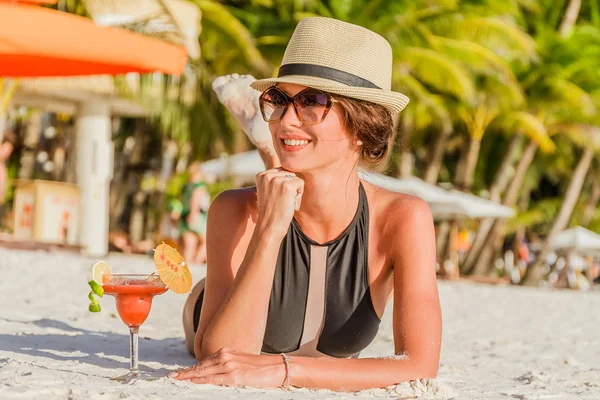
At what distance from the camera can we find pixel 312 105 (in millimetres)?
2822

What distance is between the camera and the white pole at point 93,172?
13289mm

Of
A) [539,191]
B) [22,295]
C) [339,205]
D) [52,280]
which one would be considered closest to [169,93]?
[52,280]

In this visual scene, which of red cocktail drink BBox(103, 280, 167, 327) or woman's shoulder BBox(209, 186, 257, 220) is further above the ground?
woman's shoulder BBox(209, 186, 257, 220)

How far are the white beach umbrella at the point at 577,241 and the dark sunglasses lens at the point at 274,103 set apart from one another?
909 inches

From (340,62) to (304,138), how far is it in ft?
0.85

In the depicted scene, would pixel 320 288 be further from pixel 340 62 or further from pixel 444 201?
pixel 444 201

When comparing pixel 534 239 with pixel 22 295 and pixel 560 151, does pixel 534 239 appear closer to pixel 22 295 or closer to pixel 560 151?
pixel 560 151

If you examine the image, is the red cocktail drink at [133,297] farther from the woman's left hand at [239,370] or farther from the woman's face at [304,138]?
the woman's face at [304,138]

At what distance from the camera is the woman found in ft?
9.21

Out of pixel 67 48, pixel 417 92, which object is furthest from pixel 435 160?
pixel 67 48

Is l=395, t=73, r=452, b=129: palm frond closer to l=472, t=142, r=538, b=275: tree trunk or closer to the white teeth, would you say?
l=472, t=142, r=538, b=275: tree trunk

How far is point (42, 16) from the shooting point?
605 centimetres

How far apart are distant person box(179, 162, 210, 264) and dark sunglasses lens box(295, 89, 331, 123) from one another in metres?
8.14

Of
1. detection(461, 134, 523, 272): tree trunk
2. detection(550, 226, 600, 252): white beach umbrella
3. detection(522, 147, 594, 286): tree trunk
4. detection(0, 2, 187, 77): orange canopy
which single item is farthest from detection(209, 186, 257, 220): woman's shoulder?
detection(550, 226, 600, 252): white beach umbrella
